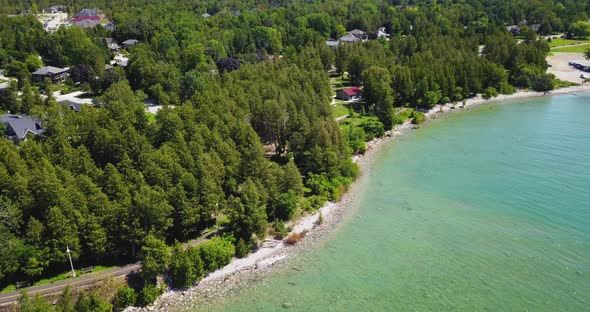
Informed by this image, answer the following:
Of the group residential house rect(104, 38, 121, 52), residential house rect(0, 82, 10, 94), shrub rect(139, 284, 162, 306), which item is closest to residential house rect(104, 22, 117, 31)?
residential house rect(104, 38, 121, 52)

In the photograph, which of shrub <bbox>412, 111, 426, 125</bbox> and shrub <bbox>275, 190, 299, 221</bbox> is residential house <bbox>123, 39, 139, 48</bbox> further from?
shrub <bbox>275, 190, 299, 221</bbox>

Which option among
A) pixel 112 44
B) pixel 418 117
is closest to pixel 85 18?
pixel 112 44

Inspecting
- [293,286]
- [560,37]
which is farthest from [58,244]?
[560,37]

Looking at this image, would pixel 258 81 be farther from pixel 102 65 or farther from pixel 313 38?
pixel 313 38

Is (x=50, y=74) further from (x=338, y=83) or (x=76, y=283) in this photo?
(x=76, y=283)

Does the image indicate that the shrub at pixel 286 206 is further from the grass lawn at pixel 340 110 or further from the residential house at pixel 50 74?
the residential house at pixel 50 74
